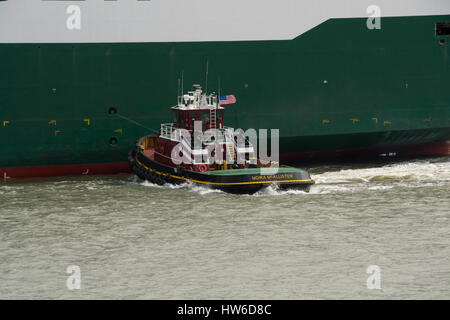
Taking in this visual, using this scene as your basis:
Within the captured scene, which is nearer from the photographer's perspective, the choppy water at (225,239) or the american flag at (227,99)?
the choppy water at (225,239)

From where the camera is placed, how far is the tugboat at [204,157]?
1861 centimetres

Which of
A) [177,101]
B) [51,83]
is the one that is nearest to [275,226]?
[177,101]

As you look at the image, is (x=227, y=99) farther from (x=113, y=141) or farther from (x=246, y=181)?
(x=113, y=141)

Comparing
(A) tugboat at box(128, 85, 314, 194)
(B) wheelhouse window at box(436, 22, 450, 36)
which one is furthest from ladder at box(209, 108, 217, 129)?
(B) wheelhouse window at box(436, 22, 450, 36)

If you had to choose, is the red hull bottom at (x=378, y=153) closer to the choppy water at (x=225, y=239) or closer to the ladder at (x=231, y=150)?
the choppy water at (x=225, y=239)

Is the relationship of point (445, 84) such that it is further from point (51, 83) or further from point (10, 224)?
point (10, 224)

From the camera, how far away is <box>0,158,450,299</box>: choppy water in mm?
12469

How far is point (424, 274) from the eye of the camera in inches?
505

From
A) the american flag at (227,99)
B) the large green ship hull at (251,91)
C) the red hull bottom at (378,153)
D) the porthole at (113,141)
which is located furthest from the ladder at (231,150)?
the porthole at (113,141)

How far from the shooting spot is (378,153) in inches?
969

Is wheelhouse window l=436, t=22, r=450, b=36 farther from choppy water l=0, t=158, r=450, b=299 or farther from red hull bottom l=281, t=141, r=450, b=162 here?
choppy water l=0, t=158, r=450, b=299

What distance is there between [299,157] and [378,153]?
2805mm

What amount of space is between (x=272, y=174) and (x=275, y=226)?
9.23ft

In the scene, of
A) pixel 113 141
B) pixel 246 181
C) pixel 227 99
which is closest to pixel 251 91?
pixel 227 99
